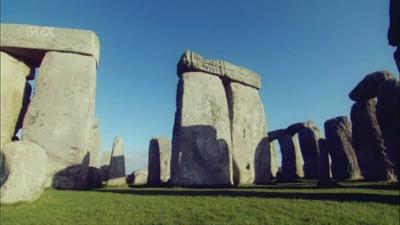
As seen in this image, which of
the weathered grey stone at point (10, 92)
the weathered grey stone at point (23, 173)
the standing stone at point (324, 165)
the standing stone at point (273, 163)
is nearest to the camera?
the weathered grey stone at point (23, 173)

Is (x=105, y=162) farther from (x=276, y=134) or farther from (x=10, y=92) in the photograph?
(x=276, y=134)

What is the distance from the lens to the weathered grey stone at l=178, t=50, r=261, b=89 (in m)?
13.7

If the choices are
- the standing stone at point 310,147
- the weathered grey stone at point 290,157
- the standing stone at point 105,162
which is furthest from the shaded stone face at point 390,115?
the standing stone at point 105,162

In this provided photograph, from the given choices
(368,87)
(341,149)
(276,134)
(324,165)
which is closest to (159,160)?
(324,165)

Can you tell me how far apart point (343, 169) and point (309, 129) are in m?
4.53

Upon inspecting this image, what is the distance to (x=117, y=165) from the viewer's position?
57.8 feet

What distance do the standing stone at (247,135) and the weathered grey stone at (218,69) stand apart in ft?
1.17

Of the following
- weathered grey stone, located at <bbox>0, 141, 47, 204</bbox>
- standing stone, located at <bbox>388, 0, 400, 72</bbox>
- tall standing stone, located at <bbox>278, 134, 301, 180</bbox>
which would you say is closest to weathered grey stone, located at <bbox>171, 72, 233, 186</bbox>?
weathered grey stone, located at <bbox>0, 141, 47, 204</bbox>

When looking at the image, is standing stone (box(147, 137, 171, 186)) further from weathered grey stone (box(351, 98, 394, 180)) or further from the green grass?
the green grass

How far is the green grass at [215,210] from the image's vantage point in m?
5.37

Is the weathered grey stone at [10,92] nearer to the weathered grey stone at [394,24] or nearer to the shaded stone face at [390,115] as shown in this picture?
the weathered grey stone at [394,24]

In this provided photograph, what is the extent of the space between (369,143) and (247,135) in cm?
521

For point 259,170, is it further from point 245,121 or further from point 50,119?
point 50,119

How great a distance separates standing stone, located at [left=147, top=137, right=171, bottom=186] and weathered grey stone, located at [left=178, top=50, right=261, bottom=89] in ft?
19.5
